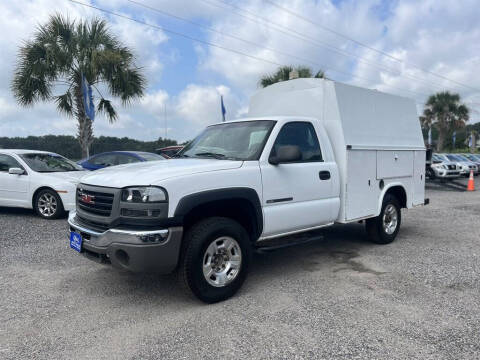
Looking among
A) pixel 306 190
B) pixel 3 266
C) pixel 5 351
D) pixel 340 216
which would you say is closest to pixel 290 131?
pixel 306 190

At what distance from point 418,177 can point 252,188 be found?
4.05m

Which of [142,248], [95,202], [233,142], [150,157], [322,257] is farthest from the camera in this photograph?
[150,157]

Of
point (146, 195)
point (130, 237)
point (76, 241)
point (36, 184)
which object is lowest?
point (76, 241)

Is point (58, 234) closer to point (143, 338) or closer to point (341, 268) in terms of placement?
point (143, 338)

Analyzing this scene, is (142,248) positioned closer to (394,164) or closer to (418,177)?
(394,164)

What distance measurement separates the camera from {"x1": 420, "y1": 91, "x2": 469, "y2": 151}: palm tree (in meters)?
36.8

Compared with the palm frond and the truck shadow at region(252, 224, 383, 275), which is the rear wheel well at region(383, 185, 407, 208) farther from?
the palm frond

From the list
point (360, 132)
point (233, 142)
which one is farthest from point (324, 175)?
point (233, 142)

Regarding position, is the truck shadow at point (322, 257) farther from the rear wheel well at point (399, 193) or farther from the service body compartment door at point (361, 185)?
the rear wheel well at point (399, 193)

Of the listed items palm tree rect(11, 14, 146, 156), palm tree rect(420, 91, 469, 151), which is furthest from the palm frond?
palm tree rect(420, 91, 469, 151)

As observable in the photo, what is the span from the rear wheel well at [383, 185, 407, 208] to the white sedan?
19.5ft

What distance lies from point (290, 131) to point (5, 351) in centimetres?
355

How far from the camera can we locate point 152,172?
12.1 ft

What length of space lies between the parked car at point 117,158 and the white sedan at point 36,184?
86.8 inches
